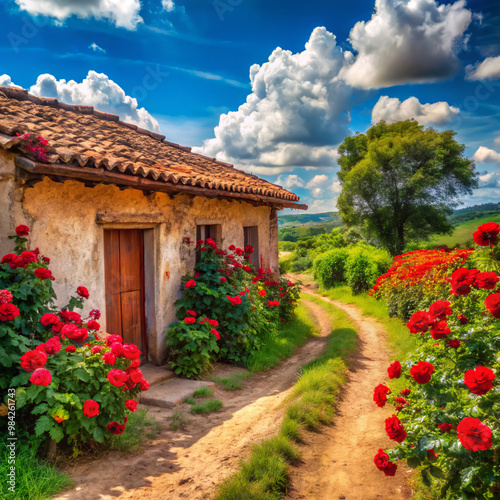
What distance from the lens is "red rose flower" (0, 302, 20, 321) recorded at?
3.15 m

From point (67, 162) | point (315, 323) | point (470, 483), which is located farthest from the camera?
point (315, 323)

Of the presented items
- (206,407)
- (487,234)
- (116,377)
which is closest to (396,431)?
(487,234)

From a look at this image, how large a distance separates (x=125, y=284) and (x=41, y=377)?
3.02m

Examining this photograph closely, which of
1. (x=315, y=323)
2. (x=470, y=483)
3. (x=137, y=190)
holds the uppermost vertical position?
(x=137, y=190)

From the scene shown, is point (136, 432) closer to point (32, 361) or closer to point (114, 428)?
point (114, 428)

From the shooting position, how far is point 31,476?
9.27 ft

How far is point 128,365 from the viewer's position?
3600mm

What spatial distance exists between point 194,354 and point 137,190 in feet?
8.50

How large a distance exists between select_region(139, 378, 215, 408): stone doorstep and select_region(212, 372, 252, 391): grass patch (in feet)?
0.47

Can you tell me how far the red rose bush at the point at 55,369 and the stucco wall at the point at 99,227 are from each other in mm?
804

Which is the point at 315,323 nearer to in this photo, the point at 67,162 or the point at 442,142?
the point at 67,162

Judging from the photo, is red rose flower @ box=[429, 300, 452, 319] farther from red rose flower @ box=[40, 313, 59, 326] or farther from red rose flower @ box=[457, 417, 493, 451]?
red rose flower @ box=[40, 313, 59, 326]

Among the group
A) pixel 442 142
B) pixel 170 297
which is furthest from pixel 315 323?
pixel 442 142

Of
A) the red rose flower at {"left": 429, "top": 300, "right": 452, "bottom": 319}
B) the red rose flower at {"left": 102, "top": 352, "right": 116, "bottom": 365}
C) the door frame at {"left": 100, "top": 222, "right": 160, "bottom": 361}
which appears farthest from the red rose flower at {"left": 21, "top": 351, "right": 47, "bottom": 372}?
the door frame at {"left": 100, "top": 222, "right": 160, "bottom": 361}
